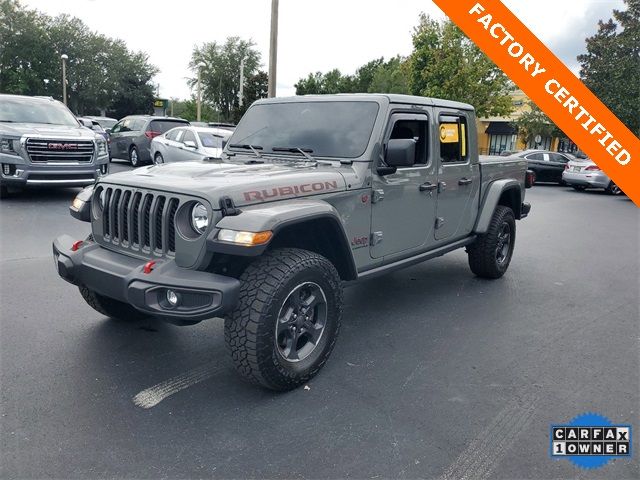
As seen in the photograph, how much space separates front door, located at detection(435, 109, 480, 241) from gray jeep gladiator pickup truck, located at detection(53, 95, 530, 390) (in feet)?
0.07

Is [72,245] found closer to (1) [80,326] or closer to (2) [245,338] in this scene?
(1) [80,326]

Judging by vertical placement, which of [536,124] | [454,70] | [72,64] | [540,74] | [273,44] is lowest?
[540,74]

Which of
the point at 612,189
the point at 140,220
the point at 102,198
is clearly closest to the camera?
the point at 140,220

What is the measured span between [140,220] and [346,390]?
173cm

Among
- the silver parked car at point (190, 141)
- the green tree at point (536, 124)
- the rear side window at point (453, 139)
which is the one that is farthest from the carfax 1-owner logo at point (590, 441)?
the green tree at point (536, 124)

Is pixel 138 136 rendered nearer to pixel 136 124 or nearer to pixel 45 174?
pixel 136 124

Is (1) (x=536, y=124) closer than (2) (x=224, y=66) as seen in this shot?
Yes

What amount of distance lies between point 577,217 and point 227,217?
37.9ft

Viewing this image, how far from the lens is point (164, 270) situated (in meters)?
3.16

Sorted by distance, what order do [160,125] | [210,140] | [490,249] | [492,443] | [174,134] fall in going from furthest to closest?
[160,125], [174,134], [210,140], [490,249], [492,443]

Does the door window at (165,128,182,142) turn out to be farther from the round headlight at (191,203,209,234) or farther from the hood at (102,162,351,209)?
the round headlight at (191,203,209,234)

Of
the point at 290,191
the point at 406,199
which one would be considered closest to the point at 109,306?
the point at 290,191

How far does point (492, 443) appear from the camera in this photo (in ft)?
9.75

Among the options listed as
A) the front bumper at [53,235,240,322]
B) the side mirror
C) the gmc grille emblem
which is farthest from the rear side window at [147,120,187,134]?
the front bumper at [53,235,240,322]
